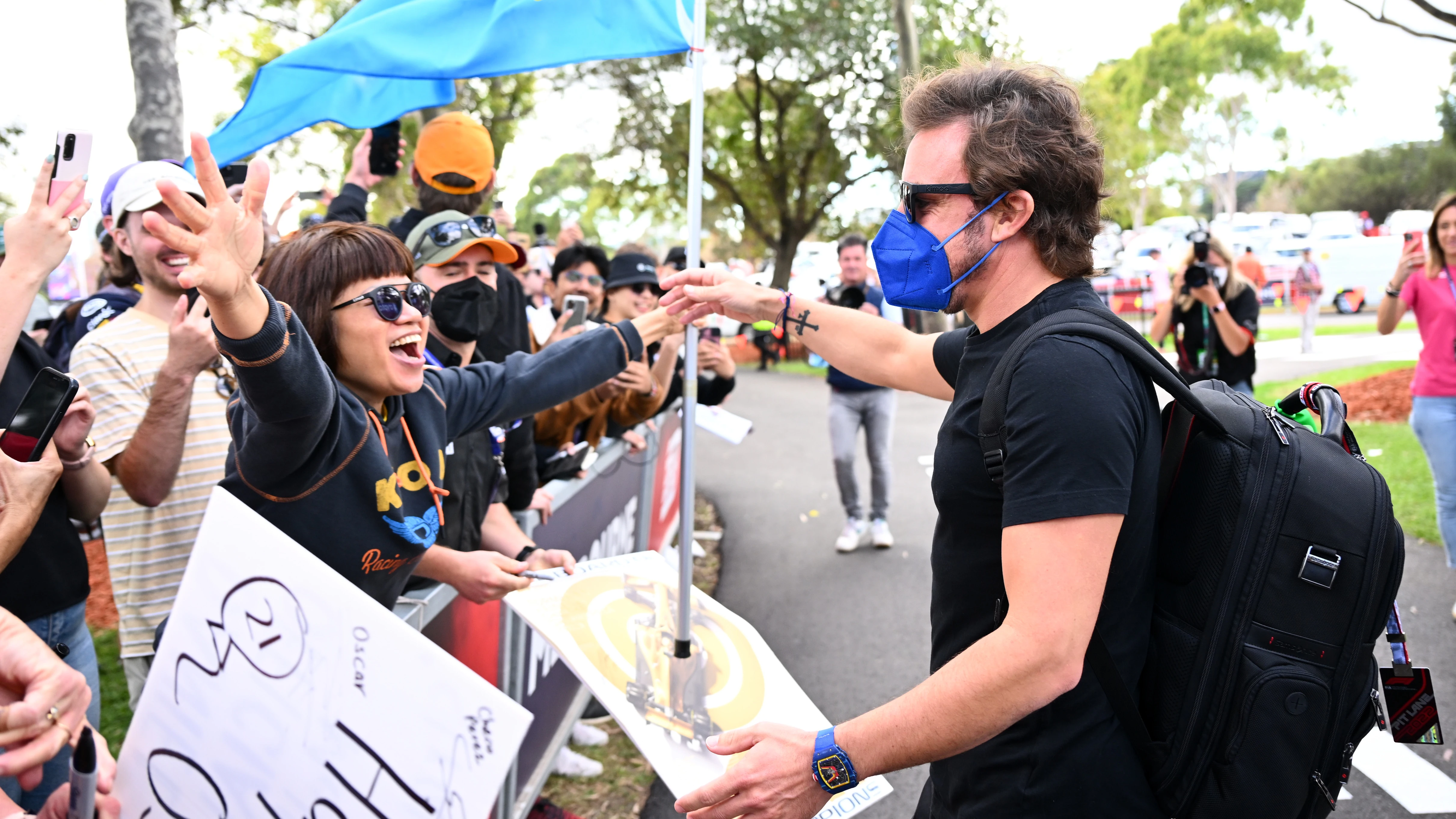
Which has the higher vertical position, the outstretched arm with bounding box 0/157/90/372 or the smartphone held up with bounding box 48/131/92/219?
the smartphone held up with bounding box 48/131/92/219

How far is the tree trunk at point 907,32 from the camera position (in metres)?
16.0

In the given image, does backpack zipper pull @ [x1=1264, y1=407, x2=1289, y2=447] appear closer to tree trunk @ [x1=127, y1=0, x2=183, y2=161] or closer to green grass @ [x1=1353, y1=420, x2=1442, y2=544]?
green grass @ [x1=1353, y1=420, x2=1442, y2=544]

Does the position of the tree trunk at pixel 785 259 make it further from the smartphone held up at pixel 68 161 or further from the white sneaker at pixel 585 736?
the smartphone held up at pixel 68 161

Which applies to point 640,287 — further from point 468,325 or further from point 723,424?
point 468,325

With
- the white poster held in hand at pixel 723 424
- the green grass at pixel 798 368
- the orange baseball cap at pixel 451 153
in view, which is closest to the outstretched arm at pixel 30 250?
the orange baseball cap at pixel 451 153

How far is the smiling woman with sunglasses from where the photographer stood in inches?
68.0

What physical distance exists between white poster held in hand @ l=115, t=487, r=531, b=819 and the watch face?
495 mm

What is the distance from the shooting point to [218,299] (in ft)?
5.22

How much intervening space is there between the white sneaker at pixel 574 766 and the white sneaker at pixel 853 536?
3511 mm

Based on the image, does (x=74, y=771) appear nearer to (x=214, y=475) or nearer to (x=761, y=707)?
(x=761, y=707)

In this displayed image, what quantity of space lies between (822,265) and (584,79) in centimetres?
1880

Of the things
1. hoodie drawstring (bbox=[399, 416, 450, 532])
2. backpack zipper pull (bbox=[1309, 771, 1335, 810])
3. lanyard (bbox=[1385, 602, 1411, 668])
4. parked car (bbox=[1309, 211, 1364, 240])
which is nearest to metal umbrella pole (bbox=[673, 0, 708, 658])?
hoodie drawstring (bbox=[399, 416, 450, 532])

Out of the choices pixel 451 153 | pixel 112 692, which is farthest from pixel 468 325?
pixel 112 692

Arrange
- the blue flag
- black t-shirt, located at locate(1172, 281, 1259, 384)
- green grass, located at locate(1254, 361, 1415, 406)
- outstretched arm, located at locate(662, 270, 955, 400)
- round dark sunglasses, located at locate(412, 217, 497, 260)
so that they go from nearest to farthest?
outstretched arm, located at locate(662, 270, 955, 400) → the blue flag → round dark sunglasses, located at locate(412, 217, 497, 260) → black t-shirt, located at locate(1172, 281, 1259, 384) → green grass, located at locate(1254, 361, 1415, 406)
